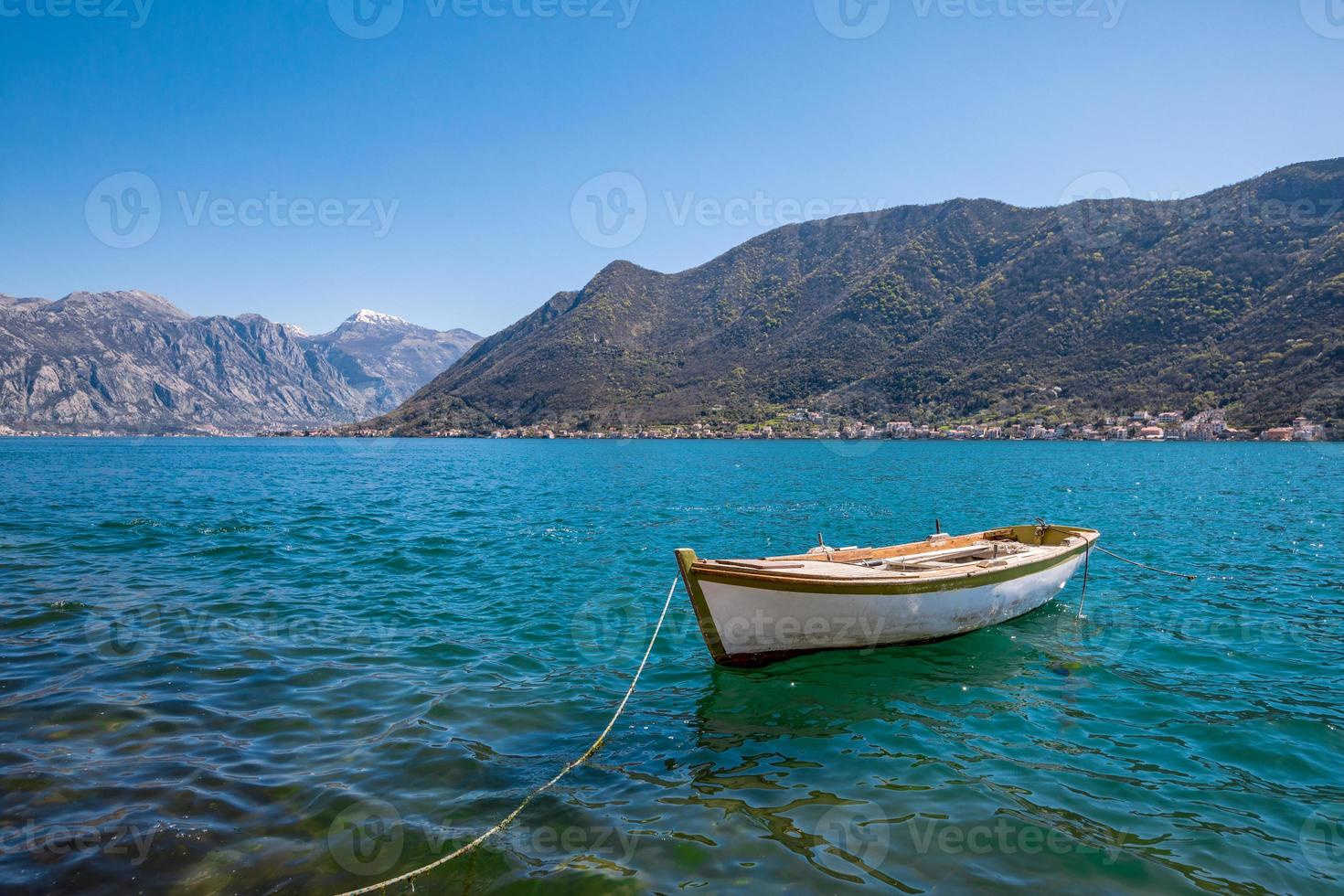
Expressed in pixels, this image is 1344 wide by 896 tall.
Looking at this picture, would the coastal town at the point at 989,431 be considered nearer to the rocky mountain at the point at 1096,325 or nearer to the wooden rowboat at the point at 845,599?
the rocky mountain at the point at 1096,325

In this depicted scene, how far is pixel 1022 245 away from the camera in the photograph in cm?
18538

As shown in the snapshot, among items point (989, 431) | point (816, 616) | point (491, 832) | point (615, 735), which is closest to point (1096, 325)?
point (989, 431)

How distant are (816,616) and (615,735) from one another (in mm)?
4006

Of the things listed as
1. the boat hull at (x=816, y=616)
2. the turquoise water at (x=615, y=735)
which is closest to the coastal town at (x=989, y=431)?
the turquoise water at (x=615, y=735)

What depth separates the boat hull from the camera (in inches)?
422

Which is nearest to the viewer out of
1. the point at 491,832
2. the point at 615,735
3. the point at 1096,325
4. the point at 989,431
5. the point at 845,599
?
the point at 491,832

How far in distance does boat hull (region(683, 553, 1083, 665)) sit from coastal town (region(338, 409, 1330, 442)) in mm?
131075

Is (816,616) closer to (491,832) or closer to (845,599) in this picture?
(845,599)

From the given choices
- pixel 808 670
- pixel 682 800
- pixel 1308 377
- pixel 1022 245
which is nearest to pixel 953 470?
pixel 808 670

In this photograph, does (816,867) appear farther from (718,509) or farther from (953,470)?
(953,470)

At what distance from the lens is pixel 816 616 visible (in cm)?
1111

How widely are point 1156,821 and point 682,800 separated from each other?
4.98 metres

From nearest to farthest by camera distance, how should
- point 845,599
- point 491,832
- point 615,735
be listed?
point 491,832 < point 615,735 < point 845,599

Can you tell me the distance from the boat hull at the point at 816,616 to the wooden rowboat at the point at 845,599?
0.06 feet
